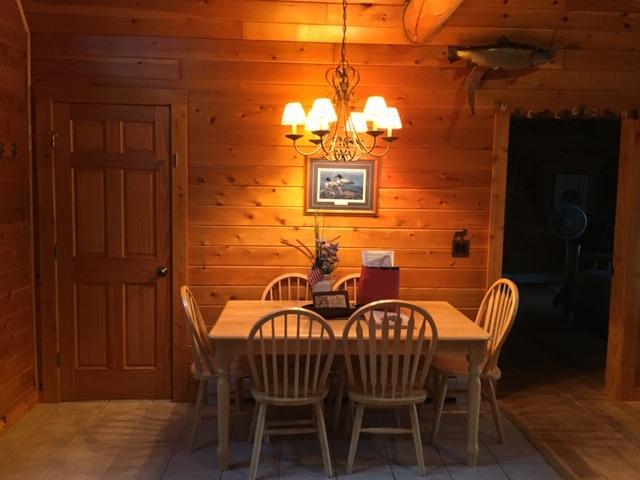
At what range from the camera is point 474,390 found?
108 inches

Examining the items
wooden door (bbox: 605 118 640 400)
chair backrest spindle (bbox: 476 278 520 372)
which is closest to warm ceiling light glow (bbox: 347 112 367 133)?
chair backrest spindle (bbox: 476 278 520 372)

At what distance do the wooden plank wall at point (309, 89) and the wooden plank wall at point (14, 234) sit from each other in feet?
0.69

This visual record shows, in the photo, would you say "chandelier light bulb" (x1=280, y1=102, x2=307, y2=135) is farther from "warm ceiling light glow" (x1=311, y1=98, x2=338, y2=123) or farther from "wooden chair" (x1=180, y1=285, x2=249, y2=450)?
"wooden chair" (x1=180, y1=285, x2=249, y2=450)

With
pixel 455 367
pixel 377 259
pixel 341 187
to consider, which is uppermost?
pixel 341 187

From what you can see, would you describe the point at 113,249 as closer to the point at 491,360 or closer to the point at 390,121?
the point at 390,121

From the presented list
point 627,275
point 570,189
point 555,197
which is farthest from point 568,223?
point 627,275

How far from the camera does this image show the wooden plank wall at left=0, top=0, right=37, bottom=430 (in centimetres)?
310

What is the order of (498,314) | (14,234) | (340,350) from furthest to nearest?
(14,234), (498,314), (340,350)

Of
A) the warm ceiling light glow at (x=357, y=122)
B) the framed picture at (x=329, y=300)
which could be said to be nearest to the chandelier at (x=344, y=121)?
the warm ceiling light glow at (x=357, y=122)

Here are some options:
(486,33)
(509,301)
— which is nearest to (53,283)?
(509,301)

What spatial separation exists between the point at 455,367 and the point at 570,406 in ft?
3.89

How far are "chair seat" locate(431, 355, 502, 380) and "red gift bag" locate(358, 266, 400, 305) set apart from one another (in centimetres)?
45

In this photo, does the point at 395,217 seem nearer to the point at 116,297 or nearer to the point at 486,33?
the point at 486,33

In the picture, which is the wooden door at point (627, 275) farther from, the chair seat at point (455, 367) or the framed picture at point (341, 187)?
the framed picture at point (341, 187)
